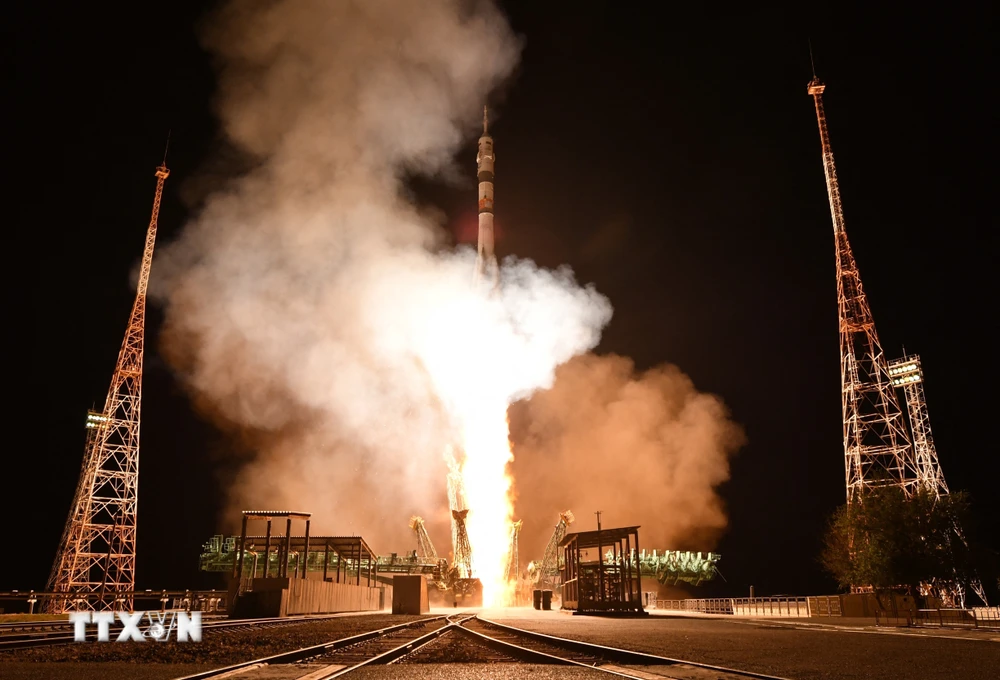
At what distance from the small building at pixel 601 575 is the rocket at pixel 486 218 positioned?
30457 millimetres

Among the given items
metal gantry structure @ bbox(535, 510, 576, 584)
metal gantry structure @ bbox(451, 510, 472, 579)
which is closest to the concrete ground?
metal gantry structure @ bbox(451, 510, 472, 579)

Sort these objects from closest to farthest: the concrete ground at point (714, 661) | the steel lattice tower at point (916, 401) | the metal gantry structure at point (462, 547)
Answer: the concrete ground at point (714, 661)
the steel lattice tower at point (916, 401)
the metal gantry structure at point (462, 547)

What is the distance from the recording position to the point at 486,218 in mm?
71750

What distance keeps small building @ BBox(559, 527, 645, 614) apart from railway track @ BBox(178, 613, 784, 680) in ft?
72.3

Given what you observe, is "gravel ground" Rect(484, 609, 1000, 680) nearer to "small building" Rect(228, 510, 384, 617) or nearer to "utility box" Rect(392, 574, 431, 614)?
"small building" Rect(228, 510, 384, 617)

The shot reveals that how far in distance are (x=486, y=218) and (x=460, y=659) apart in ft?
206

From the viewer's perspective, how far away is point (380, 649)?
44.8ft

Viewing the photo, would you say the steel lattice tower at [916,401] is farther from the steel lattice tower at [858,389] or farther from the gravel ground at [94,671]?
the gravel ground at [94,671]

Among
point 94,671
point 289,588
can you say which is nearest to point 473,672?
point 94,671

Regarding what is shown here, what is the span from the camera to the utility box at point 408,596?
40250 mm

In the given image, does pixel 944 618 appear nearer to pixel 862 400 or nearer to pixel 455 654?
pixel 455 654


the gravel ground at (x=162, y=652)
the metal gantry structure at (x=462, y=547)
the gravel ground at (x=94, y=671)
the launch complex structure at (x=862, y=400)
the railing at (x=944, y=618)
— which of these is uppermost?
the launch complex structure at (x=862, y=400)

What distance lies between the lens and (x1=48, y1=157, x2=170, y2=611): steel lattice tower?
179ft

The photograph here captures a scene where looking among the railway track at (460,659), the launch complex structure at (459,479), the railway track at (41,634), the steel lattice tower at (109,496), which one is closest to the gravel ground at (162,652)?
the railway track at (460,659)
